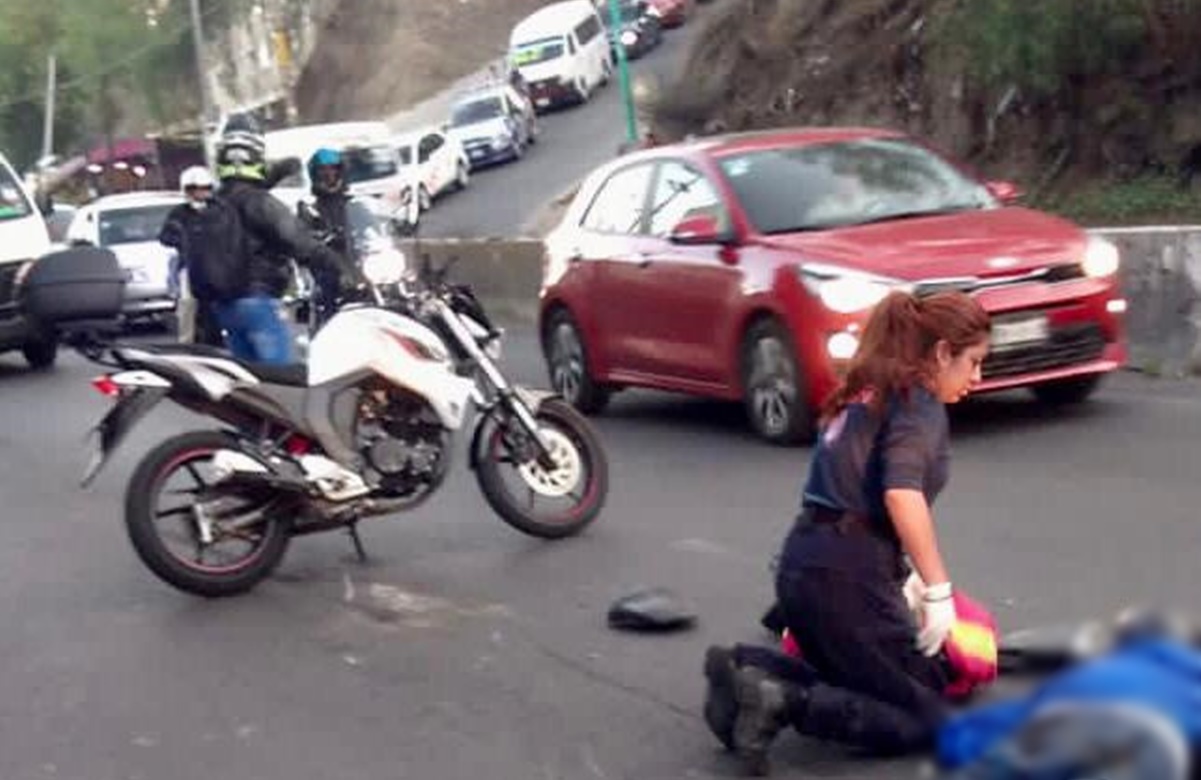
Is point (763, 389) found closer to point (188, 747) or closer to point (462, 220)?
point (188, 747)

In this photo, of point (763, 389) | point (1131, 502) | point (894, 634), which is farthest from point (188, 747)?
point (763, 389)

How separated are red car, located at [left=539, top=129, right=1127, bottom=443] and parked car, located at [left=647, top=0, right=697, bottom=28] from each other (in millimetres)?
51816

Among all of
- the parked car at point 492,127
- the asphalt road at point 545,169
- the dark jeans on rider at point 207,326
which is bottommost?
the asphalt road at point 545,169

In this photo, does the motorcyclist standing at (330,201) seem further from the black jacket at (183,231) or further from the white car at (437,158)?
the white car at (437,158)

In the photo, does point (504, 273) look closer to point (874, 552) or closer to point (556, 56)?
point (874, 552)

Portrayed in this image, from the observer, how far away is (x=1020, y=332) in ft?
38.0

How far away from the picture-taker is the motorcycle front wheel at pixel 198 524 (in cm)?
856

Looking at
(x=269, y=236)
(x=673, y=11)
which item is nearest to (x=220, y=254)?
(x=269, y=236)

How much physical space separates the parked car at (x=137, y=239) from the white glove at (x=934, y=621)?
927 inches

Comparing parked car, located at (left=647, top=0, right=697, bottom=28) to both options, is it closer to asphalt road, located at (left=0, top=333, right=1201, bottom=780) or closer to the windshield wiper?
the windshield wiper

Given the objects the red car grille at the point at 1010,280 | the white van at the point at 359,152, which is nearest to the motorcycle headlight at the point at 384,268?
the red car grille at the point at 1010,280

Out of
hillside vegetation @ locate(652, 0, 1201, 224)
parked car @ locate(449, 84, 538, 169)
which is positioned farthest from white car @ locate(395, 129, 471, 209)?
hillside vegetation @ locate(652, 0, 1201, 224)

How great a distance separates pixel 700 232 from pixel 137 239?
1954cm

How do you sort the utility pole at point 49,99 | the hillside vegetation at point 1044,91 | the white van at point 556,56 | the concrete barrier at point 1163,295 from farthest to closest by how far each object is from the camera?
1. the utility pole at point 49,99
2. the white van at point 556,56
3. the hillside vegetation at point 1044,91
4. the concrete barrier at point 1163,295
